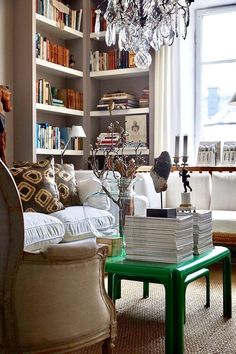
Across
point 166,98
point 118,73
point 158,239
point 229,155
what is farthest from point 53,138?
point 158,239

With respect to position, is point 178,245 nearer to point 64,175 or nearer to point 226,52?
point 64,175

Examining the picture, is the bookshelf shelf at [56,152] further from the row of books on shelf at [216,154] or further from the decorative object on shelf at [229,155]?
the decorative object on shelf at [229,155]

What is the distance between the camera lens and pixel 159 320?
9.27 ft

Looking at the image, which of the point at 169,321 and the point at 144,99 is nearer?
the point at 169,321

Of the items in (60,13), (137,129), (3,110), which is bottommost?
(137,129)

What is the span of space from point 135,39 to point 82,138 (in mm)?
2107

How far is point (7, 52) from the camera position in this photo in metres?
5.23

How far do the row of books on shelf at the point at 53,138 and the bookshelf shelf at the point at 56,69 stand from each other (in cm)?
63

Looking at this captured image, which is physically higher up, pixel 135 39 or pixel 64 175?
pixel 135 39

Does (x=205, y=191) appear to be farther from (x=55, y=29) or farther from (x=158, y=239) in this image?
(x=158, y=239)

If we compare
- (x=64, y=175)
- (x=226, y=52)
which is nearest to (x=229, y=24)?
(x=226, y=52)

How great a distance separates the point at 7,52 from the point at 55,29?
739 mm

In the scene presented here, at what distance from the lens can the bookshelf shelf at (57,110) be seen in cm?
536

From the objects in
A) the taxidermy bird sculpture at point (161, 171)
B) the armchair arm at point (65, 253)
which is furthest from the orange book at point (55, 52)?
the armchair arm at point (65, 253)
